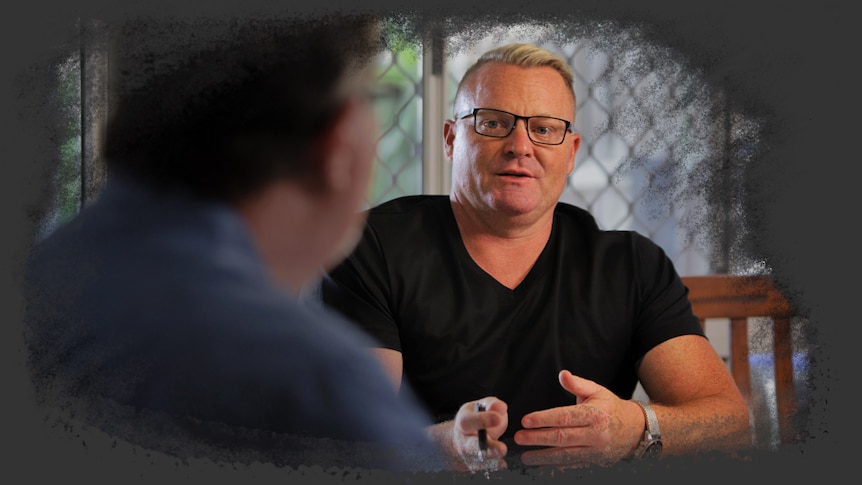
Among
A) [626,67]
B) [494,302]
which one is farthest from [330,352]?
[626,67]

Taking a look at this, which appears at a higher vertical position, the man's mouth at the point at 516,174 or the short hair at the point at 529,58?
the short hair at the point at 529,58

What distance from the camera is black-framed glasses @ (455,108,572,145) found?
2.59ft

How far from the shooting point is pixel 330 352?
13.1 inches

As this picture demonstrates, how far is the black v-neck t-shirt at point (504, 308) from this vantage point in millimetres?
771

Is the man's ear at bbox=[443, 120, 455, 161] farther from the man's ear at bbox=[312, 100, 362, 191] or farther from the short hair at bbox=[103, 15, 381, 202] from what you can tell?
the man's ear at bbox=[312, 100, 362, 191]

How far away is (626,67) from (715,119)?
114 millimetres

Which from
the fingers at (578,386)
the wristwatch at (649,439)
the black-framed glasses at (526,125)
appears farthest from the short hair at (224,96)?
the wristwatch at (649,439)

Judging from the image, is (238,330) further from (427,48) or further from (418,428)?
(427,48)

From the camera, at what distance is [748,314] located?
3.00ft

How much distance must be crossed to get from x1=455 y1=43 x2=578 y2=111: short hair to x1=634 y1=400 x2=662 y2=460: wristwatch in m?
0.34

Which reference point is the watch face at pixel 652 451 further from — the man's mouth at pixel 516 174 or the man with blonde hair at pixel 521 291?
the man's mouth at pixel 516 174

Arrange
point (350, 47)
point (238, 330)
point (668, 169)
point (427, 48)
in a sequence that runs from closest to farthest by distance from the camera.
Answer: point (238, 330) → point (350, 47) → point (427, 48) → point (668, 169)

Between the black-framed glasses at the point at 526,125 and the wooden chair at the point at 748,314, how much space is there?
259 millimetres

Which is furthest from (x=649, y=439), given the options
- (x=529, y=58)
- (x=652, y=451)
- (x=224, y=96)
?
(x=224, y=96)
